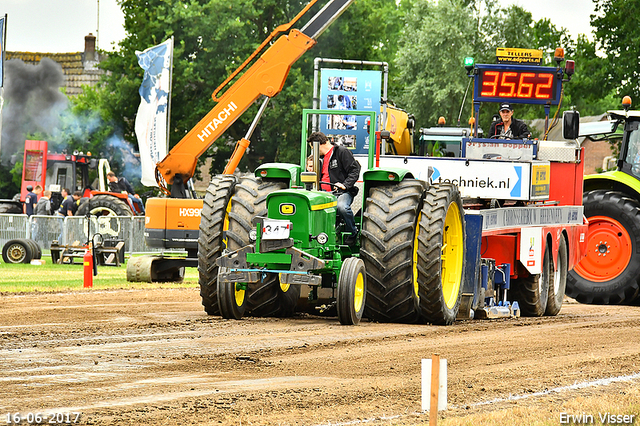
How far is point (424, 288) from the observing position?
11.5 m

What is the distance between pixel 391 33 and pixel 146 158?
41.2 metres

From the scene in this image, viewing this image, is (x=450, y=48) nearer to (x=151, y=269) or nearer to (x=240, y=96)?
(x=240, y=96)

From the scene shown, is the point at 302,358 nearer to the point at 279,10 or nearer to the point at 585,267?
the point at 585,267

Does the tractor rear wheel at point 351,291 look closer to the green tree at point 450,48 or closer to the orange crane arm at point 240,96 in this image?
the orange crane arm at point 240,96

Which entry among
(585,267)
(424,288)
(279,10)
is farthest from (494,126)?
(279,10)

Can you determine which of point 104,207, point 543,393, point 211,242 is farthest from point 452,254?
point 104,207

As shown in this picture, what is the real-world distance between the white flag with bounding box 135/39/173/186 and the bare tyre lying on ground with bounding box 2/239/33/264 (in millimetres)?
3259

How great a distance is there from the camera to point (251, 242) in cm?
1102

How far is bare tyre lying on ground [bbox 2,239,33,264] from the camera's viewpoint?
24.9 meters

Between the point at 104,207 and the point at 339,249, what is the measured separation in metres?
18.4

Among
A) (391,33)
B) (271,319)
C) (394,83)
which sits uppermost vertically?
(391,33)

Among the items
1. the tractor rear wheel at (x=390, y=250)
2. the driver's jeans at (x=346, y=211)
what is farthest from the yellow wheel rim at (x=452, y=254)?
the driver's jeans at (x=346, y=211)

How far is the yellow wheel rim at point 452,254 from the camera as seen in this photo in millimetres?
12414

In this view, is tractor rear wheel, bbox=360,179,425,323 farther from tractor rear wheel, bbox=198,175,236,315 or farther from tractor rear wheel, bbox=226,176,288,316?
tractor rear wheel, bbox=198,175,236,315
